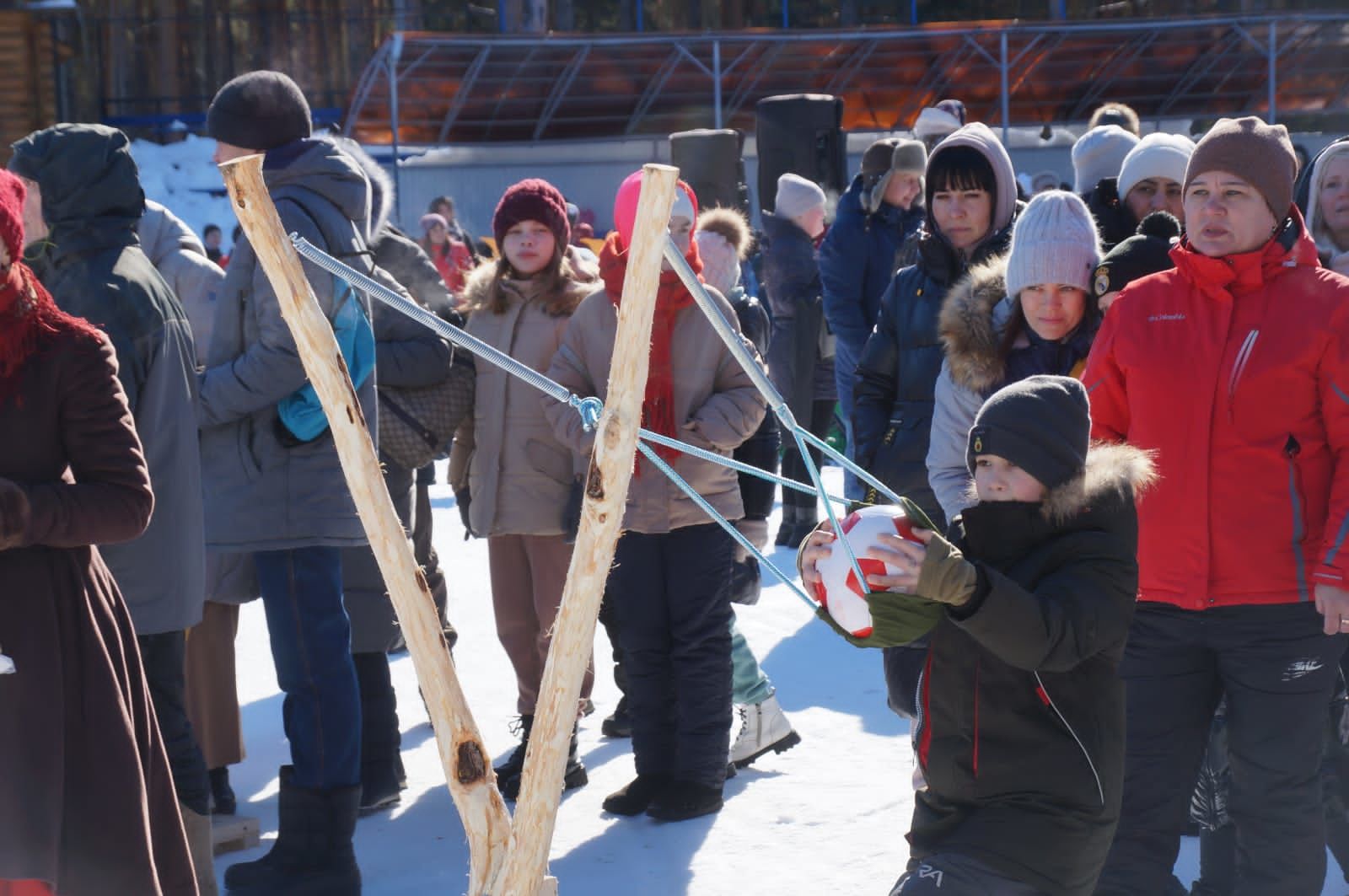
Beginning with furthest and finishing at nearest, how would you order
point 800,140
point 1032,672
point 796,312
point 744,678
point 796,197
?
point 800,140, point 796,312, point 796,197, point 744,678, point 1032,672

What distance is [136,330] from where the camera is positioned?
3.46 metres

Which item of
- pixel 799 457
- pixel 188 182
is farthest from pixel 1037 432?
pixel 188 182

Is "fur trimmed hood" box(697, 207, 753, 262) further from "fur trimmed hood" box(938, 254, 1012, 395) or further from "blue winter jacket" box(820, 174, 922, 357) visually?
"fur trimmed hood" box(938, 254, 1012, 395)

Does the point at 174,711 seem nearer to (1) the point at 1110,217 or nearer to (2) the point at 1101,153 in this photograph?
A: (1) the point at 1110,217

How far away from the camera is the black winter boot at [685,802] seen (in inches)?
176

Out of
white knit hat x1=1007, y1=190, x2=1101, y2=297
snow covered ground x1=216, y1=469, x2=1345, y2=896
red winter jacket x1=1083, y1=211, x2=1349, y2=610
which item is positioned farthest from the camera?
snow covered ground x1=216, y1=469, x2=1345, y2=896

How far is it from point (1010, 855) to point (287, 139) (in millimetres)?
2531

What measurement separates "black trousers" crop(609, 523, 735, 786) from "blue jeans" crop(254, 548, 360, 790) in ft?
2.85

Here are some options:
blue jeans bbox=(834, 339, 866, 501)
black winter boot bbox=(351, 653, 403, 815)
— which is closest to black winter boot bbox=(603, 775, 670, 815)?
black winter boot bbox=(351, 653, 403, 815)

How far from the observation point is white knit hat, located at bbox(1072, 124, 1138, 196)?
5445mm

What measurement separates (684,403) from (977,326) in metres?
0.93

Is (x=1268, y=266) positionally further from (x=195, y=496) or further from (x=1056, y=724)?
(x=195, y=496)

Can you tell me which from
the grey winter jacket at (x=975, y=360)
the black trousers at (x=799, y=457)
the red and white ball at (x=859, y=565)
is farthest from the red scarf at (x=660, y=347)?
the black trousers at (x=799, y=457)

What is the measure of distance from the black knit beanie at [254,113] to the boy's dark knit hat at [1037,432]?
2070mm
